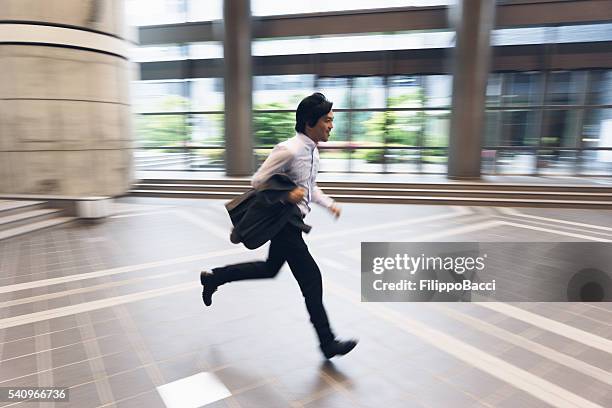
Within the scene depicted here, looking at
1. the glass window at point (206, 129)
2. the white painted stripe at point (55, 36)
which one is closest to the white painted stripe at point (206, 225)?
the white painted stripe at point (55, 36)

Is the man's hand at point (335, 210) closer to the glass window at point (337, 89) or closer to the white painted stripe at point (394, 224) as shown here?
the white painted stripe at point (394, 224)

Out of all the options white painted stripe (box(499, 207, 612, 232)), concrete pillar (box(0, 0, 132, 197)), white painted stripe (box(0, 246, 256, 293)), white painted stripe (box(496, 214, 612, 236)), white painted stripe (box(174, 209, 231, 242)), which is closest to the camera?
white painted stripe (box(0, 246, 256, 293))

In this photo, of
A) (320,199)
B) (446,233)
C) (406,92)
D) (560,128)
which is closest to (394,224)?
(446,233)

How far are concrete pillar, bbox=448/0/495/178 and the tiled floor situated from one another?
7994mm

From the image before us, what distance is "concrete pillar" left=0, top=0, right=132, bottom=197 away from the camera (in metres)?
8.98

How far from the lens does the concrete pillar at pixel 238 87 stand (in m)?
12.6

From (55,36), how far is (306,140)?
30.7 feet

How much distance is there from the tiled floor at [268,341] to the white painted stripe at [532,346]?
13mm

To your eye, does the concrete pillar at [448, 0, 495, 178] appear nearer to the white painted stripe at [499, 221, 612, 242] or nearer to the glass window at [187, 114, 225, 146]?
the white painted stripe at [499, 221, 612, 242]

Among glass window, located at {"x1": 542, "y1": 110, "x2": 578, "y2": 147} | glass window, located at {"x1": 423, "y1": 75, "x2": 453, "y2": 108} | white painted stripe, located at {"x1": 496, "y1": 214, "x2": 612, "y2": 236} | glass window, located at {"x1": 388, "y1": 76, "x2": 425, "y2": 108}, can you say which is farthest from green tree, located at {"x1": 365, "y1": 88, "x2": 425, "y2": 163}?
white painted stripe, located at {"x1": 496, "y1": 214, "x2": 612, "y2": 236}

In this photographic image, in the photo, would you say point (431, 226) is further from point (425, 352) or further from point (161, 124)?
point (161, 124)

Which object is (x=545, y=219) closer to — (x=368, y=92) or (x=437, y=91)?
(x=437, y=91)

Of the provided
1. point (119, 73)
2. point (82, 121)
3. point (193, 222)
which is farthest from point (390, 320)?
point (119, 73)

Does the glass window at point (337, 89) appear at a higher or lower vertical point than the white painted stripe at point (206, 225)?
higher
